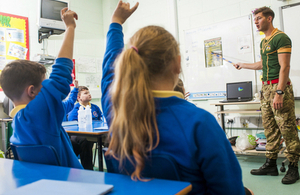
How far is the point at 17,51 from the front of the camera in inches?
151

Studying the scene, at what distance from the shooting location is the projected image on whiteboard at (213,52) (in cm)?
369

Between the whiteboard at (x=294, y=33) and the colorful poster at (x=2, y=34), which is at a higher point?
the colorful poster at (x=2, y=34)

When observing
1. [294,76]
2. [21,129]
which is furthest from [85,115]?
[294,76]

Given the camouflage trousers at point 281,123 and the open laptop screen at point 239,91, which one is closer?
the camouflage trousers at point 281,123

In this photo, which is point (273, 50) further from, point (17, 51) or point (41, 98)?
point (17, 51)

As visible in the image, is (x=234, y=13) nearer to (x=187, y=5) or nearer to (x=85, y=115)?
(x=187, y=5)

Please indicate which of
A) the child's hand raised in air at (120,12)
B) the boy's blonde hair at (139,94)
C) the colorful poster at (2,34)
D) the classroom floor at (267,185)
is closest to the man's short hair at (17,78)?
the child's hand raised in air at (120,12)

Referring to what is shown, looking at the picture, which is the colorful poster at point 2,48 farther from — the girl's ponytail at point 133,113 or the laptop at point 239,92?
the girl's ponytail at point 133,113

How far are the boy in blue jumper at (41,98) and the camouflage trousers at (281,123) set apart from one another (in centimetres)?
194

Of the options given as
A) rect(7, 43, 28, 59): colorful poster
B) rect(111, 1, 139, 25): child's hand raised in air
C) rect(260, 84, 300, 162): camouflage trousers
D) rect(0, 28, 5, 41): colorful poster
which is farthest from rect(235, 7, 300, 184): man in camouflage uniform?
rect(0, 28, 5, 41): colorful poster

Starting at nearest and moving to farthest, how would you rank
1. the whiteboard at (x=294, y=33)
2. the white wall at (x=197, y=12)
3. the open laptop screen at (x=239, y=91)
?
the whiteboard at (x=294, y=33) → the open laptop screen at (x=239, y=91) → the white wall at (x=197, y=12)

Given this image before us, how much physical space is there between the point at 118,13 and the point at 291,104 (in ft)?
6.30

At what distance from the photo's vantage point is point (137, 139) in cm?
63

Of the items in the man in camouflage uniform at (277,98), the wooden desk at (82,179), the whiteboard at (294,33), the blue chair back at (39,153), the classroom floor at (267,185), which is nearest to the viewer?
the wooden desk at (82,179)
